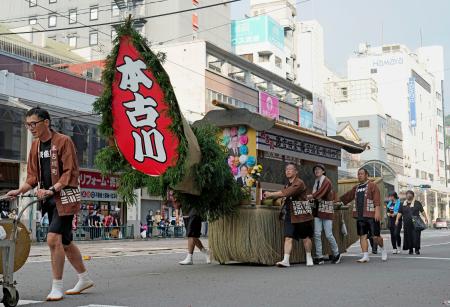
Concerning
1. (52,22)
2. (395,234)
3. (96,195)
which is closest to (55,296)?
(395,234)

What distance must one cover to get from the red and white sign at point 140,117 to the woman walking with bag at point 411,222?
8235mm

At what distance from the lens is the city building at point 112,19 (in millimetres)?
62438

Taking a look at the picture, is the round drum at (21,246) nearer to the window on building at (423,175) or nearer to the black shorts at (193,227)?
the black shorts at (193,227)

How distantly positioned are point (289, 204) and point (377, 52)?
10232 cm

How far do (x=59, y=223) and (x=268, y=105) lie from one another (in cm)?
5047

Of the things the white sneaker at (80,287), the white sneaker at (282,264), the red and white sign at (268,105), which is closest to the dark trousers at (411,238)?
the white sneaker at (282,264)

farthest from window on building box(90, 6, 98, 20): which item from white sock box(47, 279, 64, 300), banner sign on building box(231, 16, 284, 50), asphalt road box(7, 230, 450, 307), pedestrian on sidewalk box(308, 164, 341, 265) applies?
white sock box(47, 279, 64, 300)

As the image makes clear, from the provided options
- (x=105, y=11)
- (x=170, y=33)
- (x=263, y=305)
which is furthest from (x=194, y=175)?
(x=105, y=11)

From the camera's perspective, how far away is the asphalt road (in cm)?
636

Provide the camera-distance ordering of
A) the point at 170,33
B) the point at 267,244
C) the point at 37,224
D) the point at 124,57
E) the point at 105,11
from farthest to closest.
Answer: the point at 105,11 → the point at 170,33 → the point at 37,224 → the point at 267,244 → the point at 124,57

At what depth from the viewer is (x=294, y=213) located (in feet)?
34.7

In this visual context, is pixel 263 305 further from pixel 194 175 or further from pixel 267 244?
pixel 267 244

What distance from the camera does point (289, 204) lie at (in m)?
10.7

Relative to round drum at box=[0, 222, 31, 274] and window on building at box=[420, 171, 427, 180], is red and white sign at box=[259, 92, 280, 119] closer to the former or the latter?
round drum at box=[0, 222, 31, 274]
